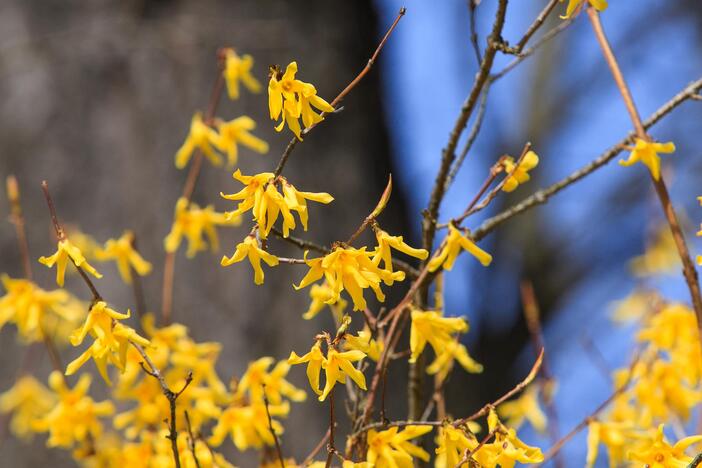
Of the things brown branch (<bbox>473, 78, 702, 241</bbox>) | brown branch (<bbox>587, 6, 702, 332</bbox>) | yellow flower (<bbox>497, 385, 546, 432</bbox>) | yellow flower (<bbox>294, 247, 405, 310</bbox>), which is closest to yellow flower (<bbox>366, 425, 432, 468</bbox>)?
yellow flower (<bbox>294, 247, 405, 310</bbox>)

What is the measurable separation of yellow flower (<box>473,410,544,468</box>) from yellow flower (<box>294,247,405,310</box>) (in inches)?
6.6

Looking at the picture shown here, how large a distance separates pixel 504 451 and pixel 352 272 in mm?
208

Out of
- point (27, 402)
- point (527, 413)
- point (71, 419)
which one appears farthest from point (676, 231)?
point (27, 402)

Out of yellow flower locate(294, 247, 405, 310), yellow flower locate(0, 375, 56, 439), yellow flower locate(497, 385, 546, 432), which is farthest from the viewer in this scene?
yellow flower locate(0, 375, 56, 439)

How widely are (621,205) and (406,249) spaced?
353cm

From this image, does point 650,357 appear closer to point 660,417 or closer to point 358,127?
point 660,417

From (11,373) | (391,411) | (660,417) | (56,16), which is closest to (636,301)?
(391,411)

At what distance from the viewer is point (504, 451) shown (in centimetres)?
81

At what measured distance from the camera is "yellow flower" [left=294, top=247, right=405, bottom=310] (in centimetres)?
79

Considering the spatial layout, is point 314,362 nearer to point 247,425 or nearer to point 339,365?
point 339,365

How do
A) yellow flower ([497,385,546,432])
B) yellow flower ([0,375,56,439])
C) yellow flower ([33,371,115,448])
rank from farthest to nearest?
yellow flower ([0,375,56,439]) → yellow flower ([497,385,546,432]) → yellow flower ([33,371,115,448])

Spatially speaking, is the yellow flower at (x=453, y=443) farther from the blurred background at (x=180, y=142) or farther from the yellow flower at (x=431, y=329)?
the blurred background at (x=180, y=142)

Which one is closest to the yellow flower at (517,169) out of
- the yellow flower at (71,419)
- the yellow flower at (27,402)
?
the yellow flower at (71,419)

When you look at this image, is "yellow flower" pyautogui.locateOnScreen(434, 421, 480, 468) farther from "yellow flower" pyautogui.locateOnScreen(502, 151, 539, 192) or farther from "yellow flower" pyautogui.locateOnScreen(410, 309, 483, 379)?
"yellow flower" pyautogui.locateOnScreen(502, 151, 539, 192)
